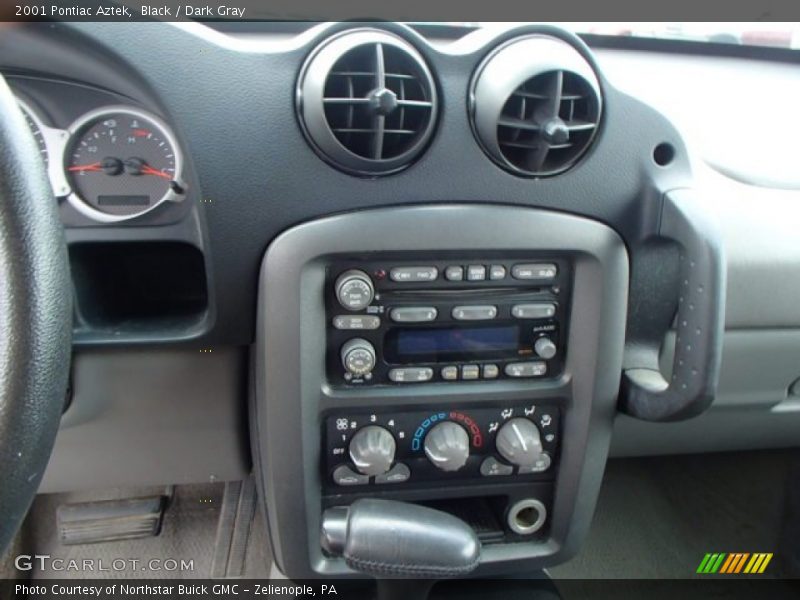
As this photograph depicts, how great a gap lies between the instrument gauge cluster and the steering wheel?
38 cm

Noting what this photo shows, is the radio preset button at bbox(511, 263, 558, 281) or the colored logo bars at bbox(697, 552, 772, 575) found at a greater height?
the radio preset button at bbox(511, 263, 558, 281)

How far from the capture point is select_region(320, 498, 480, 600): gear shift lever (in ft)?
2.41

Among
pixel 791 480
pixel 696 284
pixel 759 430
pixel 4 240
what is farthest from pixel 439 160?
pixel 791 480

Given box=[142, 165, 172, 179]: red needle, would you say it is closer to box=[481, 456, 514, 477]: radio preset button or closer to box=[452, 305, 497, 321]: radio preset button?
box=[452, 305, 497, 321]: radio preset button

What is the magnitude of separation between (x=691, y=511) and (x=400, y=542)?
1.14 metres

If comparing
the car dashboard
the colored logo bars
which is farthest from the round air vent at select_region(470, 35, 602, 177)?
the colored logo bars

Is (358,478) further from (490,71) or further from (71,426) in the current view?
(490,71)

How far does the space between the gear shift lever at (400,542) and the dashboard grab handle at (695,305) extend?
33 centimetres

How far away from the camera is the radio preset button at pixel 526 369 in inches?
35.1

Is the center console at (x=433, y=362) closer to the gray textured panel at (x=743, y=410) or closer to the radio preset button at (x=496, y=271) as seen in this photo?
the radio preset button at (x=496, y=271)

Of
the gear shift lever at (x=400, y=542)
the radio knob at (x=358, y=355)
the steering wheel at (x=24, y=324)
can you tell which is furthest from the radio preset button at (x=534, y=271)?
the steering wheel at (x=24, y=324)

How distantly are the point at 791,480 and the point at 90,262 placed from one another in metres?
1.63

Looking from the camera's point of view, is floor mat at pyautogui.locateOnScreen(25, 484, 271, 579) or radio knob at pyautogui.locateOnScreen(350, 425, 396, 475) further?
floor mat at pyautogui.locateOnScreen(25, 484, 271, 579)

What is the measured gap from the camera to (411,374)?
87cm
